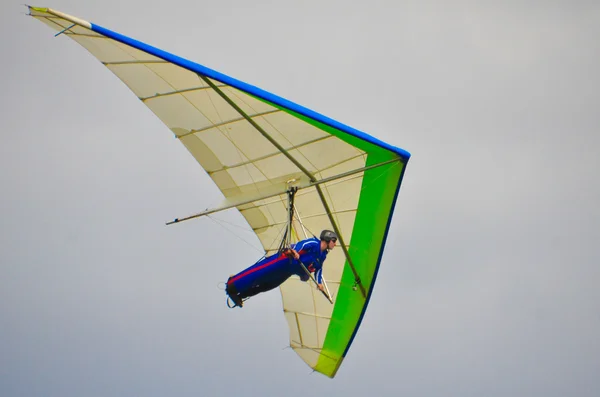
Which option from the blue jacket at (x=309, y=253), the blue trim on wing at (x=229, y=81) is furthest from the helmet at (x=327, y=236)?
the blue trim on wing at (x=229, y=81)

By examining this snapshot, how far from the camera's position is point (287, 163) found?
16.5m

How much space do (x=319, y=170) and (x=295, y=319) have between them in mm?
4402

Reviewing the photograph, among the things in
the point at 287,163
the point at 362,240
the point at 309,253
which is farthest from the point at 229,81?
the point at 362,240

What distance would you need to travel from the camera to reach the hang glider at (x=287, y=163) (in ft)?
47.5

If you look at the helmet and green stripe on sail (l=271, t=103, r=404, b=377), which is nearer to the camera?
green stripe on sail (l=271, t=103, r=404, b=377)

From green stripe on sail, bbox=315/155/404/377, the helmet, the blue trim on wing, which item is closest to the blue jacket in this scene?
the helmet

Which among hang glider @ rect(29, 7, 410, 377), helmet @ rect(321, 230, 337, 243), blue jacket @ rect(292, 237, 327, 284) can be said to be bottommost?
blue jacket @ rect(292, 237, 327, 284)

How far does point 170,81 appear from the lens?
1515cm

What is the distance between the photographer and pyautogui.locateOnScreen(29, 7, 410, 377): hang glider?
1448 centimetres

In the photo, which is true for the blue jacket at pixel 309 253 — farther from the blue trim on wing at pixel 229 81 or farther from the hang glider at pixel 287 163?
the blue trim on wing at pixel 229 81

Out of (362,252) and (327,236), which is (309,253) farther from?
(362,252)

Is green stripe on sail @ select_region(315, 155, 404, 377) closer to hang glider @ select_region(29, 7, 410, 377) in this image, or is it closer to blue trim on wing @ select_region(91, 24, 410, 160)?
hang glider @ select_region(29, 7, 410, 377)

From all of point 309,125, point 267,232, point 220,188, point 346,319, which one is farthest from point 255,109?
point 346,319

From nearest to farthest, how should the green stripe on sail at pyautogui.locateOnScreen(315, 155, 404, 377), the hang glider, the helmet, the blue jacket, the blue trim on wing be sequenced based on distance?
the blue trim on wing
the hang glider
the blue jacket
the helmet
the green stripe on sail at pyautogui.locateOnScreen(315, 155, 404, 377)
